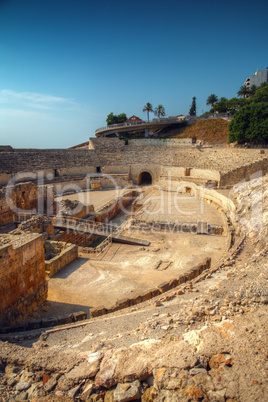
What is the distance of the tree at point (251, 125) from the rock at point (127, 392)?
31.3 meters

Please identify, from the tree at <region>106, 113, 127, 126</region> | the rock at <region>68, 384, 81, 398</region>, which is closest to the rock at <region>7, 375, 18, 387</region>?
the rock at <region>68, 384, 81, 398</region>

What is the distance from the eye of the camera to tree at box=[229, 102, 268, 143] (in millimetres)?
28938

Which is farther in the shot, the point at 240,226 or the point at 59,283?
the point at 240,226

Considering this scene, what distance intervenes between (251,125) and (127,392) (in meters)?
32.4

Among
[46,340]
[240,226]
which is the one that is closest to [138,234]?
[240,226]

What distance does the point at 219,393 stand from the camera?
2.66m

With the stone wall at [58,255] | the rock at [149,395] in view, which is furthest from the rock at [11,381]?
the stone wall at [58,255]

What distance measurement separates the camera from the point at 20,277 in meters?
6.24

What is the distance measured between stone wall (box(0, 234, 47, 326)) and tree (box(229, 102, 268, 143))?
29390 millimetres

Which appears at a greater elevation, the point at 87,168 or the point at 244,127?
the point at 244,127

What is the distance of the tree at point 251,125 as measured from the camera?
94.9 feet

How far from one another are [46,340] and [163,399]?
267cm

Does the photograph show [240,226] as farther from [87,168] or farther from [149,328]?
[87,168]

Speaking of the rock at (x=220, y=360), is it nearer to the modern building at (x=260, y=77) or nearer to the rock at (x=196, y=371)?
the rock at (x=196, y=371)
